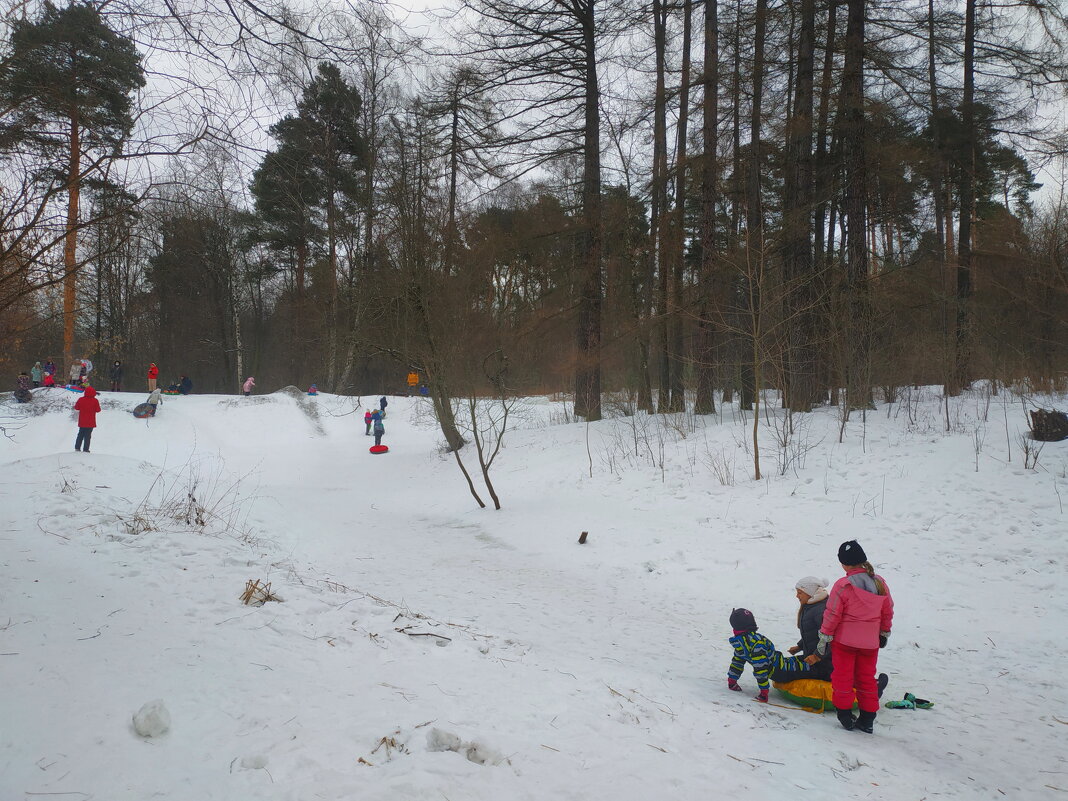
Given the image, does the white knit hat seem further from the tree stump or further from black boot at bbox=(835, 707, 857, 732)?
the tree stump

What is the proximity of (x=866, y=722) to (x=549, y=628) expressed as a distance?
2.82 meters

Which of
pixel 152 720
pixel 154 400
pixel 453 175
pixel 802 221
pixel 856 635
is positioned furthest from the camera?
pixel 154 400

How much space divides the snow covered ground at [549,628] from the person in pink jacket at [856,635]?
238 millimetres

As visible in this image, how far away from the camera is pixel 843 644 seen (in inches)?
160

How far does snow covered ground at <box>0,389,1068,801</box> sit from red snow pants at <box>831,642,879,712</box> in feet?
0.78

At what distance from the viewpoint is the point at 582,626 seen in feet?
19.4

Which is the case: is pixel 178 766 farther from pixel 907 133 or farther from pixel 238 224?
pixel 907 133

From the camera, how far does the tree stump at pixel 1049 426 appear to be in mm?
8648

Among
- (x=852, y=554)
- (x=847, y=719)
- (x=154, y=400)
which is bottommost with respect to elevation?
(x=847, y=719)

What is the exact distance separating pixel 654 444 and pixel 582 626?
288 inches

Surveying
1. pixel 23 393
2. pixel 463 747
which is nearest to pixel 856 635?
pixel 463 747

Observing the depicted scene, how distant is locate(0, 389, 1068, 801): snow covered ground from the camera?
2.72 meters

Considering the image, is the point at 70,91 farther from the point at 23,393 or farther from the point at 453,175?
the point at 23,393

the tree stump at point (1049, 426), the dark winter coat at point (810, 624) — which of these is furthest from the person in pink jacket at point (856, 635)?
the tree stump at point (1049, 426)
